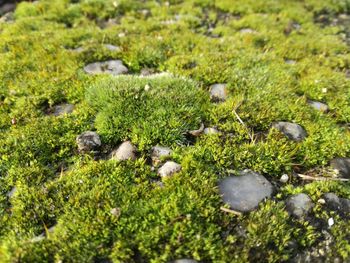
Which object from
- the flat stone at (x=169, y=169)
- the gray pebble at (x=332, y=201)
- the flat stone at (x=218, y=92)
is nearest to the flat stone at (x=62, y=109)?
the flat stone at (x=169, y=169)

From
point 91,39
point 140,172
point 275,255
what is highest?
point 91,39

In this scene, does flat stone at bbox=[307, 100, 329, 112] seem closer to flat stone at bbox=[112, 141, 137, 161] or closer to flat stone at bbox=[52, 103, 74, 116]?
flat stone at bbox=[112, 141, 137, 161]

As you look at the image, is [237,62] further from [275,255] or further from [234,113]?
[275,255]

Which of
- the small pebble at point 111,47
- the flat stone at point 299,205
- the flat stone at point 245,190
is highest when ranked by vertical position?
the small pebble at point 111,47

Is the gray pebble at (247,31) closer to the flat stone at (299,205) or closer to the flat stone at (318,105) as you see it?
the flat stone at (318,105)

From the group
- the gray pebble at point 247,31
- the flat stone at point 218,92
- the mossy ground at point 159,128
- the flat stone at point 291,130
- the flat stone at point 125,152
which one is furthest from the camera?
the gray pebble at point 247,31

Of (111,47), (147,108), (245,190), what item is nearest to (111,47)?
(111,47)

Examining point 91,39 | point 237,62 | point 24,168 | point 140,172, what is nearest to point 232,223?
point 140,172
